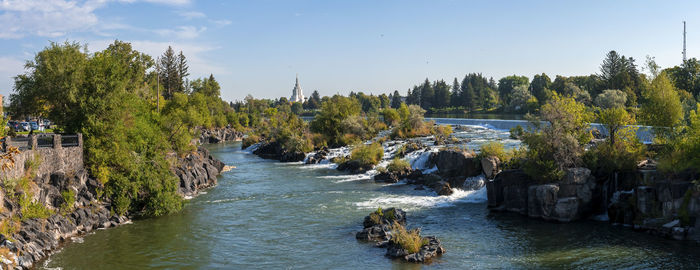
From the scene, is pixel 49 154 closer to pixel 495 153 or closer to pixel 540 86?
pixel 495 153

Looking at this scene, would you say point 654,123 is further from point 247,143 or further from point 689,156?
point 247,143

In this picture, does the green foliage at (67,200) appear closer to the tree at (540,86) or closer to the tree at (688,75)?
the tree at (688,75)

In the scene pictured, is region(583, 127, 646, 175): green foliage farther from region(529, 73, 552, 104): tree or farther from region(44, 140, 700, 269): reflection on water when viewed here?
region(529, 73, 552, 104): tree

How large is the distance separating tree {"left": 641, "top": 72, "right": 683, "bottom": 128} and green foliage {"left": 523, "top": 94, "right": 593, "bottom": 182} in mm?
3582

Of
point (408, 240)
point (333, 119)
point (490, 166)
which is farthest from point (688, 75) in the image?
point (408, 240)

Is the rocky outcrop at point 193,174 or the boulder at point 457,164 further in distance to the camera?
the rocky outcrop at point 193,174

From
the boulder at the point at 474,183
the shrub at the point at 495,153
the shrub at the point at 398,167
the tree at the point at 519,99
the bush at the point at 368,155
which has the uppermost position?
the tree at the point at 519,99

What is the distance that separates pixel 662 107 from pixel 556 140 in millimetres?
7611

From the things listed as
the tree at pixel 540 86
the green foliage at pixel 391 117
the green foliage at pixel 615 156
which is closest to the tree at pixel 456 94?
the tree at pixel 540 86

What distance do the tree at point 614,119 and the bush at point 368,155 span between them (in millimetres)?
24885

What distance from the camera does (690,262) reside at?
68.8ft

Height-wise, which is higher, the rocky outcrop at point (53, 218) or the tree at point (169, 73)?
the tree at point (169, 73)

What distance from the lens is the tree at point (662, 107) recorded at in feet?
102

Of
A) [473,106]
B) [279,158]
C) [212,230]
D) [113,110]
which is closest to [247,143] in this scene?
[279,158]
